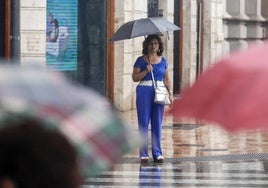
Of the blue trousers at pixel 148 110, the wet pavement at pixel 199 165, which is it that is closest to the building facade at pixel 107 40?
the wet pavement at pixel 199 165

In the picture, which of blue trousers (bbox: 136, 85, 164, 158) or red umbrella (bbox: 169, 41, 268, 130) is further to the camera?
blue trousers (bbox: 136, 85, 164, 158)

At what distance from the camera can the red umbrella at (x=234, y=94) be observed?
320 cm

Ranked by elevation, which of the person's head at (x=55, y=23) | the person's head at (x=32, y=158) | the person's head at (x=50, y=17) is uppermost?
the person's head at (x=50, y=17)

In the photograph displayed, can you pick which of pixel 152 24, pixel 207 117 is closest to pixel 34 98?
pixel 207 117

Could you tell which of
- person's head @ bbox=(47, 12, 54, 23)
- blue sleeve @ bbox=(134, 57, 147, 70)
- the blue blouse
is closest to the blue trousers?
the blue blouse

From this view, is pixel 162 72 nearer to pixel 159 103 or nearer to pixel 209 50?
pixel 159 103

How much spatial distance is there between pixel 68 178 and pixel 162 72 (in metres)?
13.0

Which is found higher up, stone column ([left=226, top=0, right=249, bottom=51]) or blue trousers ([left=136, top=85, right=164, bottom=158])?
stone column ([left=226, top=0, right=249, bottom=51])

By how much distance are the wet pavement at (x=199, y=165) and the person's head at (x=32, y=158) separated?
8.51m

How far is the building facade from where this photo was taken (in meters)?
21.5

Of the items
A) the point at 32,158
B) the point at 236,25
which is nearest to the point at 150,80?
the point at 32,158

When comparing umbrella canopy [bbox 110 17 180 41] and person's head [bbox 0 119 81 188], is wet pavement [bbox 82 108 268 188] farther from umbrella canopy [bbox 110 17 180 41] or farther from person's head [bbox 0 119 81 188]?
person's head [bbox 0 119 81 188]

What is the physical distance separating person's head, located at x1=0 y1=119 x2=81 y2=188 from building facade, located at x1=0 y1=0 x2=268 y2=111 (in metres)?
16.4

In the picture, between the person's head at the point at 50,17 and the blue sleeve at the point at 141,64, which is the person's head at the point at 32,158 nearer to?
the blue sleeve at the point at 141,64
